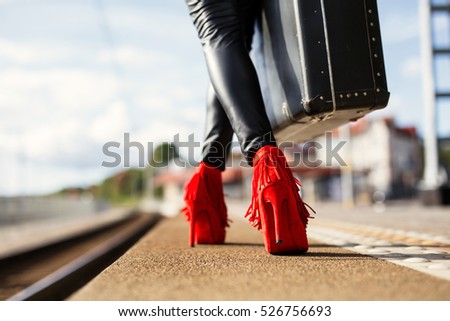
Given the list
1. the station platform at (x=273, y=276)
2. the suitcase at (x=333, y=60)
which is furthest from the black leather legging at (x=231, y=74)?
the station platform at (x=273, y=276)

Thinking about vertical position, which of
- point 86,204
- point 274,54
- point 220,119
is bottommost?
point 86,204

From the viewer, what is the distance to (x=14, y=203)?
1473cm

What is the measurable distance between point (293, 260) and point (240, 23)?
2.39 feet

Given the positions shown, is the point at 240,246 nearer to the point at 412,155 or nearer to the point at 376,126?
the point at 376,126

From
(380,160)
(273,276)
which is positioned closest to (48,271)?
(273,276)

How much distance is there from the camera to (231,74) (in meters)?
1.41

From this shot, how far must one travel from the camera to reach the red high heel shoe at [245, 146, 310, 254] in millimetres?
1260

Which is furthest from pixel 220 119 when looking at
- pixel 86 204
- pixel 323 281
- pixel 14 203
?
pixel 86 204

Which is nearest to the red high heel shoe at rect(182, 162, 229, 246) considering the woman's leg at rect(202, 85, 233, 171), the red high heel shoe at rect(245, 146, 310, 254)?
the woman's leg at rect(202, 85, 233, 171)

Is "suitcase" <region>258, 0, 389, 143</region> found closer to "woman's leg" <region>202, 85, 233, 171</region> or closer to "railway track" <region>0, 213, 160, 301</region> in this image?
"woman's leg" <region>202, 85, 233, 171</region>

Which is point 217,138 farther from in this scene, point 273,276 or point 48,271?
point 48,271

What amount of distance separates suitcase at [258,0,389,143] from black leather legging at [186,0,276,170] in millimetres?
112

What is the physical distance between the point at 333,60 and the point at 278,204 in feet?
1.28
